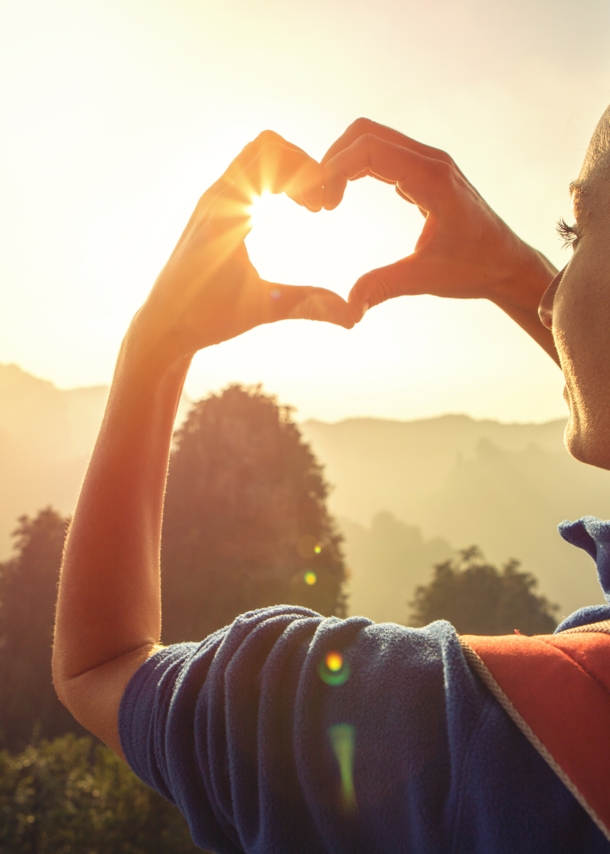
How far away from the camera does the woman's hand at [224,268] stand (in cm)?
150

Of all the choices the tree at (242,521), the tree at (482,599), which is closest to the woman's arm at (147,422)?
the tree at (242,521)

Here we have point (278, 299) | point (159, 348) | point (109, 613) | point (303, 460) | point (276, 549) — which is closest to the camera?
point (109, 613)

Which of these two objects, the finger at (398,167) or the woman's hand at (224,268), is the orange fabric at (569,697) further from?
the finger at (398,167)

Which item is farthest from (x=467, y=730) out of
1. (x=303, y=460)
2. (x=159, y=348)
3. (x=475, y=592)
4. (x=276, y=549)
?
(x=475, y=592)

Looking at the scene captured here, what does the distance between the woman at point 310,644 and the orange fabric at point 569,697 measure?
0.02 metres

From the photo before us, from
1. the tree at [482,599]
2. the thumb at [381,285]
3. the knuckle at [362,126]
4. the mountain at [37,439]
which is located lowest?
the tree at [482,599]

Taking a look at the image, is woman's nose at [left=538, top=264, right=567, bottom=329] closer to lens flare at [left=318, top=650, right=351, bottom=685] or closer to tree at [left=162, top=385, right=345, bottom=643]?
lens flare at [left=318, top=650, right=351, bottom=685]

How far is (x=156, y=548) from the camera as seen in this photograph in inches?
61.9

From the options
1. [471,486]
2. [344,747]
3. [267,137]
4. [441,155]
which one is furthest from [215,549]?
[471,486]

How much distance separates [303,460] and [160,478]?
40.8 feet

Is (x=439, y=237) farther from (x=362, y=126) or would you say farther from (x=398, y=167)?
(x=362, y=126)

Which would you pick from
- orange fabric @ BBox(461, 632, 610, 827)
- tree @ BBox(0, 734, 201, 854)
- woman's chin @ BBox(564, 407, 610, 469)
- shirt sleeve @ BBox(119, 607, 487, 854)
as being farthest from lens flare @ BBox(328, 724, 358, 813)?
tree @ BBox(0, 734, 201, 854)

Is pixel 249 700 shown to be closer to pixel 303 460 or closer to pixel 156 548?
pixel 156 548

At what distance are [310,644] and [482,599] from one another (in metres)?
23.2
